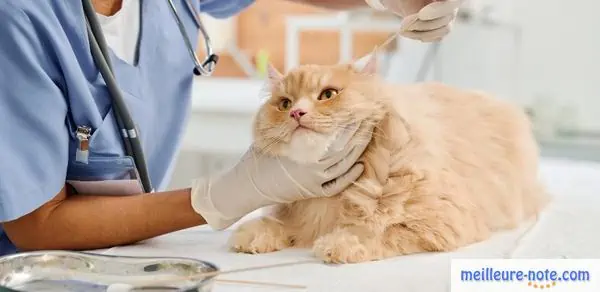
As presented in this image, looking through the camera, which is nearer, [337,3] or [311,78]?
[311,78]

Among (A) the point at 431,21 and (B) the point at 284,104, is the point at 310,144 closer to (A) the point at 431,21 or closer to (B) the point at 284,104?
(B) the point at 284,104

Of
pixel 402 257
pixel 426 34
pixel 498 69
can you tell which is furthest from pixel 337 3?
pixel 498 69

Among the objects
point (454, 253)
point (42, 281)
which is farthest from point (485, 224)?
point (42, 281)

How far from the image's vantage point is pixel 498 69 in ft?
9.13

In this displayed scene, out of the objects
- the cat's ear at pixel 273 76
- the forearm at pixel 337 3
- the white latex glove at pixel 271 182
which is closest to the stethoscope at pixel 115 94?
the white latex glove at pixel 271 182

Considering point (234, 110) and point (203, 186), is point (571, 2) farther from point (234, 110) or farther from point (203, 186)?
point (203, 186)

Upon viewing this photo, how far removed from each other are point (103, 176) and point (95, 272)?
0.31 m

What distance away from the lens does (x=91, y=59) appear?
1187 millimetres

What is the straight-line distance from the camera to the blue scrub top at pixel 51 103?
106 cm

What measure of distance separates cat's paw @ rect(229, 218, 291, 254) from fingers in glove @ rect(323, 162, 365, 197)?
11cm

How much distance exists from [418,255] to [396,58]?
1.74 metres

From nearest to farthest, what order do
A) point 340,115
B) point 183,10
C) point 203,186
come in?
point 340,115 < point 203,186 < point 183,10

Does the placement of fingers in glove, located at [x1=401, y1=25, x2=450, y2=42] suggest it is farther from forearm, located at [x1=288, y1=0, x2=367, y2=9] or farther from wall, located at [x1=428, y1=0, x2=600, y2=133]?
wall, located at [x1=428, y1=0, x2=600, y2=133]

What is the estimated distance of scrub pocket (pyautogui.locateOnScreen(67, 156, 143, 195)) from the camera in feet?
3.87
